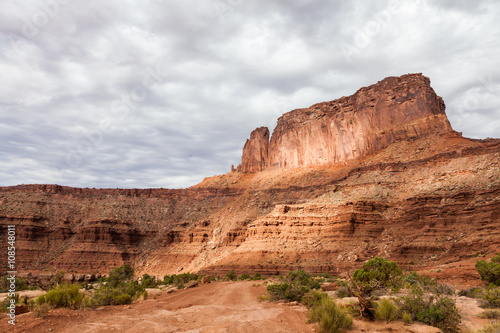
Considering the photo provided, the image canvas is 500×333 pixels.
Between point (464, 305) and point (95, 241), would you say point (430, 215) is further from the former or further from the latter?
point (95, 241)

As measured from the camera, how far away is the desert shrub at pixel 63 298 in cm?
1216

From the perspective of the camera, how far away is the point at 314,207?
55906 millimetres

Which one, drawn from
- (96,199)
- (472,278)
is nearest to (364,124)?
(472,278)

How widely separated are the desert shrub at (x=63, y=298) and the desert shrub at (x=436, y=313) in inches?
497

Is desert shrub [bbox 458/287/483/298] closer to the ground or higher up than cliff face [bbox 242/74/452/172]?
closer to the ground

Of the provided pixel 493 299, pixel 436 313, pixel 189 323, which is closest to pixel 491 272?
pixel 493 299

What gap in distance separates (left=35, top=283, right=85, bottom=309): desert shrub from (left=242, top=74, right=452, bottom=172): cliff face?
68623 millimetres

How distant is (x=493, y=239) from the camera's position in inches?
1297

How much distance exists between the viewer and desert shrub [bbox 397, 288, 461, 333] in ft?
31.6

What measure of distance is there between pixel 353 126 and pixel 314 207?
37.6 meters

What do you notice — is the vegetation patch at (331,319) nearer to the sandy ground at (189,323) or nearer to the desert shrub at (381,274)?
the sandy ground at (189,323)

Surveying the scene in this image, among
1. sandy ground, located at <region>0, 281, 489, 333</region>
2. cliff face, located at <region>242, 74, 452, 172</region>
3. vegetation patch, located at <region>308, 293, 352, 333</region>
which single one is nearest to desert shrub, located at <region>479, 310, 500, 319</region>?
sandy ground, located at <region>0, 281, 489, 333</region>

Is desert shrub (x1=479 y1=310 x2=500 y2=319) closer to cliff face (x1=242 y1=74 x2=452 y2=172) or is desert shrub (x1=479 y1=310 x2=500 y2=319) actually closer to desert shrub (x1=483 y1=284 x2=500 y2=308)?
desert shrub (x1=483 y1=284 x2=500 y2=308)

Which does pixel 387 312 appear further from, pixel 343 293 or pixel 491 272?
pixel 491 272
